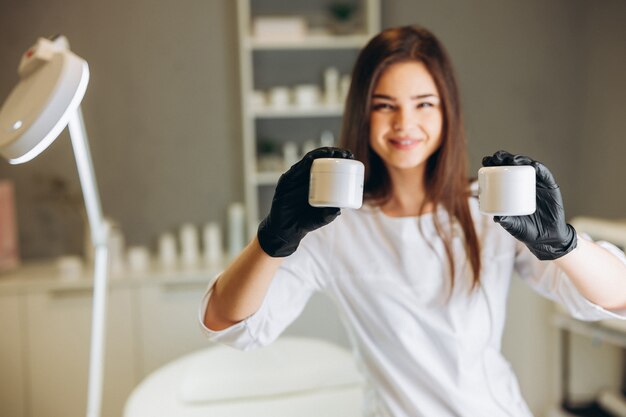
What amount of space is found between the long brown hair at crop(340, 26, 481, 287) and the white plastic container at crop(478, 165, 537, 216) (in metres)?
0.38

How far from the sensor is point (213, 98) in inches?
105

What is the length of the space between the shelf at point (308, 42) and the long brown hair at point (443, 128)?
4.18 feet

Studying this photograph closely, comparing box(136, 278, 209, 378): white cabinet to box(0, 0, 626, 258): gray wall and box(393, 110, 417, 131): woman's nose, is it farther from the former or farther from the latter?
box(393, 110, 417, 131): woman's nose

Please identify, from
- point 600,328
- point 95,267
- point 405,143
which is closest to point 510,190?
point 405,143

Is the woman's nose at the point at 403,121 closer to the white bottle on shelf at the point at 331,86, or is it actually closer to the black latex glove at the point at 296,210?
the black latex glove at the point at 296,210

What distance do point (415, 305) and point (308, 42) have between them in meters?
1.56

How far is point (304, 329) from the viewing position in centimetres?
240

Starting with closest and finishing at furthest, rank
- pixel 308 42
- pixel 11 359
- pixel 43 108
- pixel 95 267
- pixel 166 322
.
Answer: pixel 43 108 < pixel 95 267 < pixel 11 359 < pixel 166 322 < pixel 308 42

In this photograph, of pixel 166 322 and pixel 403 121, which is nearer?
pixel 403 121

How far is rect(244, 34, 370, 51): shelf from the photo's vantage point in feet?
8.09

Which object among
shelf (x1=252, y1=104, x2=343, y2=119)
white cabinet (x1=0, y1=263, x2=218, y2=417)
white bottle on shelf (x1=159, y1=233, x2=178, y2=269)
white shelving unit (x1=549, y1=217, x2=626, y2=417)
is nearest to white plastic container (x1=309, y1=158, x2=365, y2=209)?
white shelving unit (x1=549, y1=217, x2=626, y2=417)

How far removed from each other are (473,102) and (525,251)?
1.75 m

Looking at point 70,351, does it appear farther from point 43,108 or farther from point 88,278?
point 43,108

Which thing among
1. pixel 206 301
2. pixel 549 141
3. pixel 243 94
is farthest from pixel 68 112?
pixel 549 141
